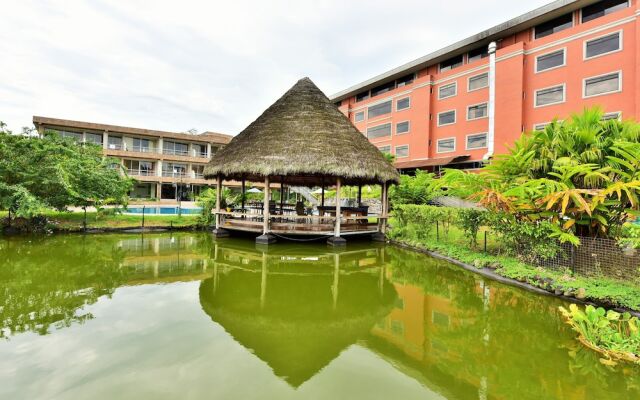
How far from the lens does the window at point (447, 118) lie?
80.7 ft

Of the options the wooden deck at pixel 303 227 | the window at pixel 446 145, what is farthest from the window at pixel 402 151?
the wooden deck at pixel 303 227

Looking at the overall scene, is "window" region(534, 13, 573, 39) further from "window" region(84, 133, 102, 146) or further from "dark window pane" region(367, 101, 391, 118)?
"window" region(84, 133, 102, 146)

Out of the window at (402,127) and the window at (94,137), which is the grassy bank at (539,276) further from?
the window at (94,137)

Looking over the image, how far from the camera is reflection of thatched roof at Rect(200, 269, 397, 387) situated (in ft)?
12.5

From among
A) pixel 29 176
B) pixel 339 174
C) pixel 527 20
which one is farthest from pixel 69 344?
pixel 527 20

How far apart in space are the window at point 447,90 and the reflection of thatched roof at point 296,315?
22273 mm

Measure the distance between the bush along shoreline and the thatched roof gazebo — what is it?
1930 millimetres

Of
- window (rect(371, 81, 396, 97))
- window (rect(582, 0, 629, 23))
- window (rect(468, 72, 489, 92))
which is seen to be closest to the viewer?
window (rect(582, 0, 629, 23))

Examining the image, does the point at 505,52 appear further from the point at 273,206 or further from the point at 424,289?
the point at 424,289

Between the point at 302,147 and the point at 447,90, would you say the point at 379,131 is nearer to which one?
the point at 447,90

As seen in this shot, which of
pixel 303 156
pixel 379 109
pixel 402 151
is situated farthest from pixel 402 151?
pixel 303 156

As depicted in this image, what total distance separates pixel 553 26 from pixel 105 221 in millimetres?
28210

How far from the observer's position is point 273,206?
549 inches

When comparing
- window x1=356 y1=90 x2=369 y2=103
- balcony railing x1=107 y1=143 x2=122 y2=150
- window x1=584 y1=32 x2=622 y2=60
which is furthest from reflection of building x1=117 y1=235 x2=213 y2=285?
window x1=356 y1=90 x2=369 y2=103
